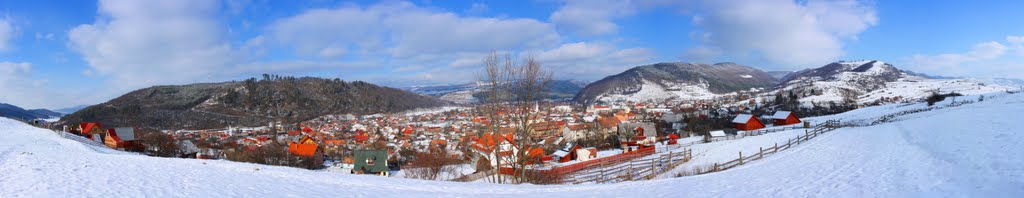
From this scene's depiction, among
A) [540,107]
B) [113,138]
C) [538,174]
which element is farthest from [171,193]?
[113,138]

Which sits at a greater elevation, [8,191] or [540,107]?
[540,107]

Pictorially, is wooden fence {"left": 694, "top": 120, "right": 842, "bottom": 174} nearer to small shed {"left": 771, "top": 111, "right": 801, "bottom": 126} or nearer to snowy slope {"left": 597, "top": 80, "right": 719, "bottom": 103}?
small shed {"left": 771, "top": 111, "right": 801, "bottom": 126}

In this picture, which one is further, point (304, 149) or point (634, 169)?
point (304, 149)

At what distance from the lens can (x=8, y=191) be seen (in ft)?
25.1

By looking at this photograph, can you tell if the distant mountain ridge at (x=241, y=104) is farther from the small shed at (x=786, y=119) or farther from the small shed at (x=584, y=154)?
the small shed at (x=786, y=119)

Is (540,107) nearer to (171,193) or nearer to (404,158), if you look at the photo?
(171,193)

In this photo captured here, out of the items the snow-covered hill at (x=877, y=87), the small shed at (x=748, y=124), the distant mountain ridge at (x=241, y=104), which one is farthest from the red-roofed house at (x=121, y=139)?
the snow-covered hill at (x=877, y=87)

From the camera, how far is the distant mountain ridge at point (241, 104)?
291 feet

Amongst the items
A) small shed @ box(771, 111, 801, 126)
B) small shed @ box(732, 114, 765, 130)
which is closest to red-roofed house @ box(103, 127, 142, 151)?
small shed @ box(732, 114, 765, 130)

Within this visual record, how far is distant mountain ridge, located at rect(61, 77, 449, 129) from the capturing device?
291ft

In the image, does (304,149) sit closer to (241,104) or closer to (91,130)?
(91,130)

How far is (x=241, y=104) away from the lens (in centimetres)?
11006

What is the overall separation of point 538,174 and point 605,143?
2833cm

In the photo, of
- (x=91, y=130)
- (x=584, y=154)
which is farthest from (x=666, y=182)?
(x=91, y=130)
